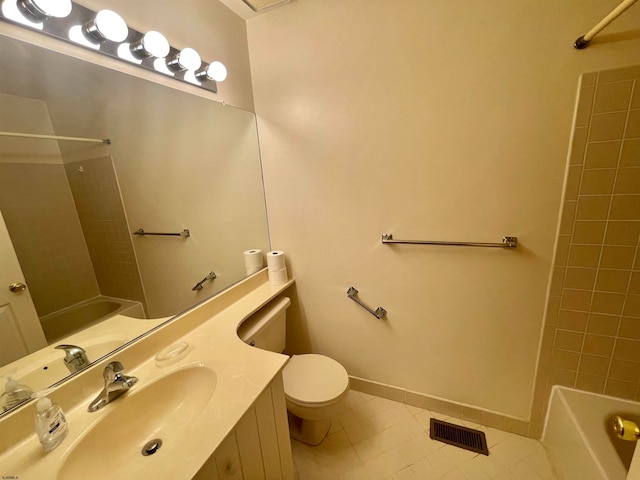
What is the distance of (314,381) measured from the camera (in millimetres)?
1394

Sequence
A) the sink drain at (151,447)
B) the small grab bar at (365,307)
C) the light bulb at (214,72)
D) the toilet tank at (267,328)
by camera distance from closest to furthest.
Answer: the sink drain at (151,447)
the light bulb at (214,72)
the toilet tank at (267,328)
the small grab bar at (365,307)

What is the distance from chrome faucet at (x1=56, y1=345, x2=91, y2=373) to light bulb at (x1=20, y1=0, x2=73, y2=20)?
1005mm

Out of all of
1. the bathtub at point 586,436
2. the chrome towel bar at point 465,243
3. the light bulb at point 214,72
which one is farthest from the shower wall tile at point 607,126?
the light bulb at point 214,72

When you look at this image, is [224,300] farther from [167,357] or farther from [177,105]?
[177,105]

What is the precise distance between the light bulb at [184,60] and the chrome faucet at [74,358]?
1.19m

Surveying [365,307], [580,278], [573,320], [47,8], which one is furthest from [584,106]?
[47,8]

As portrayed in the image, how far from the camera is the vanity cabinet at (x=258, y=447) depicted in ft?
2.43

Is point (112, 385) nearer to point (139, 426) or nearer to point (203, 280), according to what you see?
point (139, 426)

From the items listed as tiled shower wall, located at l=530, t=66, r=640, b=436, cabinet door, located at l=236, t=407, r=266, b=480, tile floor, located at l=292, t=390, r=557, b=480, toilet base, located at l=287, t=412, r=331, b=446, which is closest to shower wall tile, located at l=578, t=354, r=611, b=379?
tiled shower wall, located at l=530, t=66, r=640, b=436

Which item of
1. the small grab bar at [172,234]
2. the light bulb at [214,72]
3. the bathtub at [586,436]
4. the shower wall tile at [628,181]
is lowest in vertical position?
the bathtub at [586,436]

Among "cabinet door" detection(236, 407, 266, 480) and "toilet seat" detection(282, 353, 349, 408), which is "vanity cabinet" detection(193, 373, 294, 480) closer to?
"cabinet door" detection(236, 407, 266, 480)

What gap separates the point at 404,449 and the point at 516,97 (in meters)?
1.83

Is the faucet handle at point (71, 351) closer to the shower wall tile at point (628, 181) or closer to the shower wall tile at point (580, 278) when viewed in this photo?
the shower wall tile at point (580, 278)

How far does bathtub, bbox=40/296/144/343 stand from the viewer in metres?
0.82
